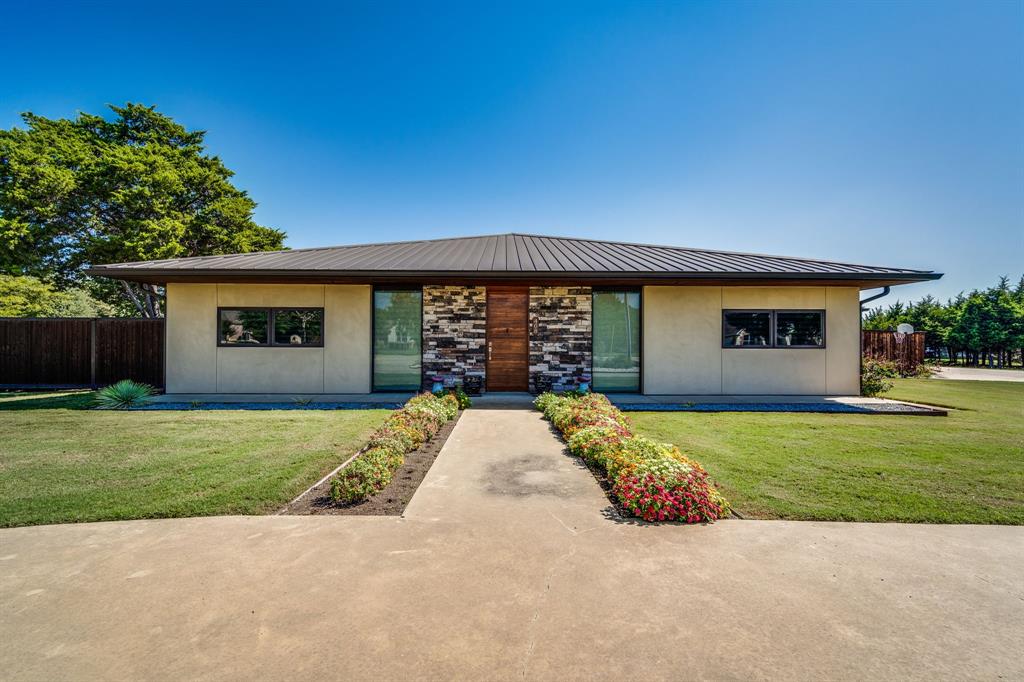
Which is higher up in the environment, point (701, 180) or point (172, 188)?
point (172, 188)

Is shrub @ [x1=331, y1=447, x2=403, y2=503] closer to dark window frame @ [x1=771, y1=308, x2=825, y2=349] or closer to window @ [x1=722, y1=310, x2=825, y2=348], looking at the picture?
window @ [x1=722, y1=310, x2=825, y2=348]

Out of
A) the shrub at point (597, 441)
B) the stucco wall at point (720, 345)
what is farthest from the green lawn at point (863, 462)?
the stucco wall at point (720, 345)

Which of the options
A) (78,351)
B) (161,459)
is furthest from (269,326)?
(78,351)

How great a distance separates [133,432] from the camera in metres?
6.14

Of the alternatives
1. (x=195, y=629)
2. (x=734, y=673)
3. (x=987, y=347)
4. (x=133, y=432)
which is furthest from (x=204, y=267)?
(x=987, y=347)

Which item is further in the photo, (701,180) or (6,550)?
(701,180)

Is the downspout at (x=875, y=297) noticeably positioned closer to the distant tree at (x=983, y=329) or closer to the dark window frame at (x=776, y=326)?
the dark window frame at (x=776, y=326)

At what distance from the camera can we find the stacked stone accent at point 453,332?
9.74 m

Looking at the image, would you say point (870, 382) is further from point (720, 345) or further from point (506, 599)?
point (506, 599)

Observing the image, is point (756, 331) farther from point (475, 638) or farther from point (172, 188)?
point (172, 188)

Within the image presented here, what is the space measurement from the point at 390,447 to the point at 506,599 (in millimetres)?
2814

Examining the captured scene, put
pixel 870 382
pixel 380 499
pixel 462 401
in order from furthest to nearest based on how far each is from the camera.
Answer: pixel 870 382 → pixel 462 401 → pixel 380 499

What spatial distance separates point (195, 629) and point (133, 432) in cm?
571

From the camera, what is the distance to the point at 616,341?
9.98 m
